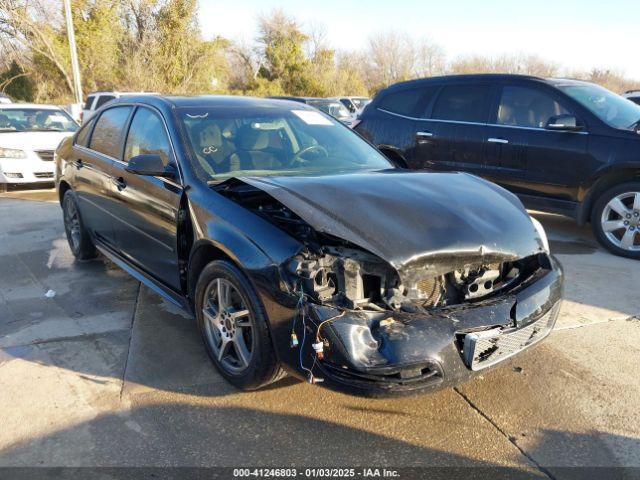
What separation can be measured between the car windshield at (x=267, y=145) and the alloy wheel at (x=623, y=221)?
2.96m

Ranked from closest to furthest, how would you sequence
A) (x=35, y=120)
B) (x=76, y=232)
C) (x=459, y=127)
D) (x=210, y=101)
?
(x=210, y=101)
(x=76, y=232)
(x=459, y=127)
(x=35, y=120)

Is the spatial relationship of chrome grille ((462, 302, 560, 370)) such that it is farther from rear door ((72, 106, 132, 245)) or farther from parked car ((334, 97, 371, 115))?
parked car ((334, 97, 371, 115))

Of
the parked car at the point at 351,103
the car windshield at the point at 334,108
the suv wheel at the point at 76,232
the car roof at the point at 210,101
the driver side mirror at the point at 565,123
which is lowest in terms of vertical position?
the parked car at the point at 351,103

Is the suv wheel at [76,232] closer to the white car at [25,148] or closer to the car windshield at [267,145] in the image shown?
the car windshield at [267,145]

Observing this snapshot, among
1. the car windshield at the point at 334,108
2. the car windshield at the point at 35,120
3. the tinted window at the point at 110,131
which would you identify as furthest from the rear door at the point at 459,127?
the car windshield at the point at 334,108

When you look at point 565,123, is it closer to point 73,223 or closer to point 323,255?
point 323,255

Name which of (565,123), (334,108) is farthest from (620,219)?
(334,108)

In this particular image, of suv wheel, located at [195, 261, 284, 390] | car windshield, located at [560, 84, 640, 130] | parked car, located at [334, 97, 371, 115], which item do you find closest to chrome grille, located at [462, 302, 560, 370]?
suv wheel, located at [195, 261, 284, 390]

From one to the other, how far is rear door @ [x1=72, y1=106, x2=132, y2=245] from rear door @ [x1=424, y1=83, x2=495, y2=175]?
402cm

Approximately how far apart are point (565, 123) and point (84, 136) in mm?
5004

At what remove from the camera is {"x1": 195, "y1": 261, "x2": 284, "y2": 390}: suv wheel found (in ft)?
9.33

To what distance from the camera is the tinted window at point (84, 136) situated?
17.1ft

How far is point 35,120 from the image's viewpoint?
10.9m

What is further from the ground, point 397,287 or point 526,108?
point 526,108
